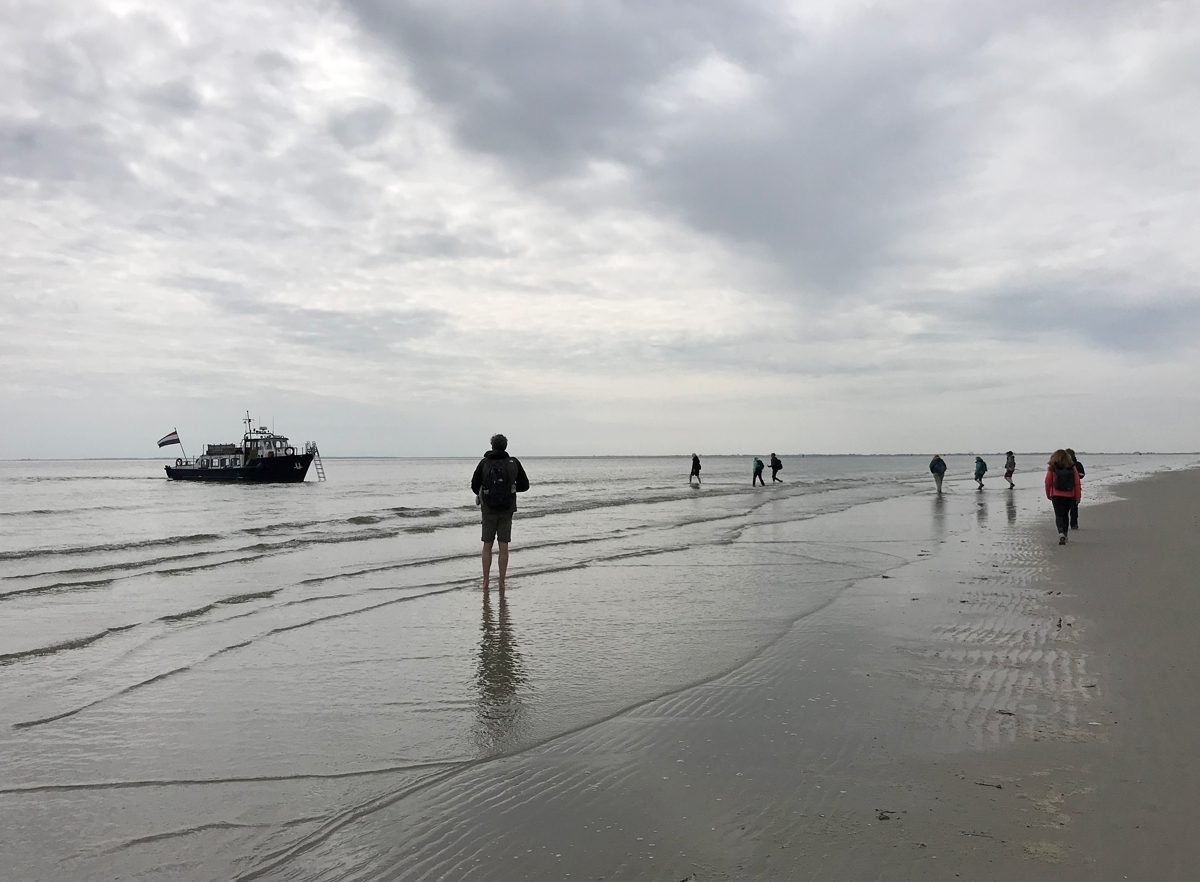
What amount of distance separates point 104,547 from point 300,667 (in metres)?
14.1

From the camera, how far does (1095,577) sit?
10.5m

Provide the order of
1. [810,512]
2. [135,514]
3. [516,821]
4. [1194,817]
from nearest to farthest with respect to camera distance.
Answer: [1194,817] → [516,821] → [810,512] → [135,514]

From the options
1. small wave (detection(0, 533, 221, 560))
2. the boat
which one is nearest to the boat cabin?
the boat

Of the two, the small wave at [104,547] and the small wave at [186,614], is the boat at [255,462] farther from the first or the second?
the small wave at [186,614]

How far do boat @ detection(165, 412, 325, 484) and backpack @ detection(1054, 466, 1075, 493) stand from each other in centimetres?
5726

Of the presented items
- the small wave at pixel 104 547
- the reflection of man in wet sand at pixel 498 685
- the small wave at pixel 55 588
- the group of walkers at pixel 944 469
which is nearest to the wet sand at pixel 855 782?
the reflection of man in wet sand at pixel 498 685

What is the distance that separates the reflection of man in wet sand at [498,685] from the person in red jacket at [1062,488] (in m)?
11.4

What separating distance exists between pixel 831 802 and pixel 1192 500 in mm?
30388

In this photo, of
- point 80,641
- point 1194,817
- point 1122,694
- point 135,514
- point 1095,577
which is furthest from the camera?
point 135,514

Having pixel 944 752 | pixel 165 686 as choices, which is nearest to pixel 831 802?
pixel 944 752

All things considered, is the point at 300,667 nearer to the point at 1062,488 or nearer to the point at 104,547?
the point at 1062,488

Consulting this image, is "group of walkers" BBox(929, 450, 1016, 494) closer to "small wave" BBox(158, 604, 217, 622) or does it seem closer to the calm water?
the calm water

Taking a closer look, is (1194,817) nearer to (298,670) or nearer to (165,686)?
(298,670)

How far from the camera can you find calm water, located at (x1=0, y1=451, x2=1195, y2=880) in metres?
3.71
